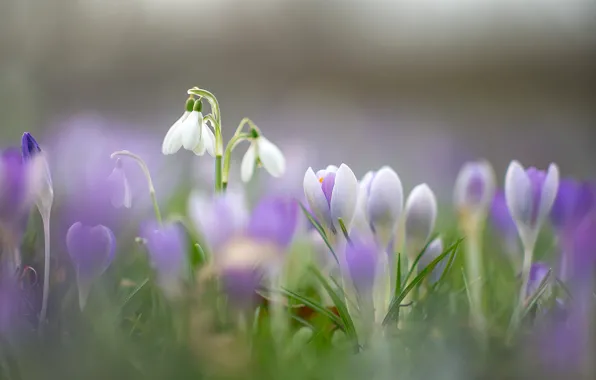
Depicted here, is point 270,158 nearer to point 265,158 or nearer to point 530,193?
point 265,158

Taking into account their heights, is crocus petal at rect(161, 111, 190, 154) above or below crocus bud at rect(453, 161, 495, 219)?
above

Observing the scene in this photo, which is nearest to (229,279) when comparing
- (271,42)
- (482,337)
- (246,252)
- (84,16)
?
A: (246,252)

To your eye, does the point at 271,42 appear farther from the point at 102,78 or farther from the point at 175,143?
the point at 175,143

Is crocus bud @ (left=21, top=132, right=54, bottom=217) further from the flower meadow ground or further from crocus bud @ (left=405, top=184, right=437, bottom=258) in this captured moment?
crocus bud @ (left=405, top=184, right=437, bottom=258)

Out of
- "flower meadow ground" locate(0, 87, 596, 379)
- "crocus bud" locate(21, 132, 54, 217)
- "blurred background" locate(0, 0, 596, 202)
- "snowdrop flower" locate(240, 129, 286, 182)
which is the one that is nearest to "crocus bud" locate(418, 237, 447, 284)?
"flower meadow ground" locate(0, 87, 596, 379)

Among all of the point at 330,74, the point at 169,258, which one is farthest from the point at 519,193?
the point at 330,74

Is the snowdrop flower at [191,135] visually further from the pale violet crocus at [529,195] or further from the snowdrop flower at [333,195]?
the pale violet crocus at [529,195]
